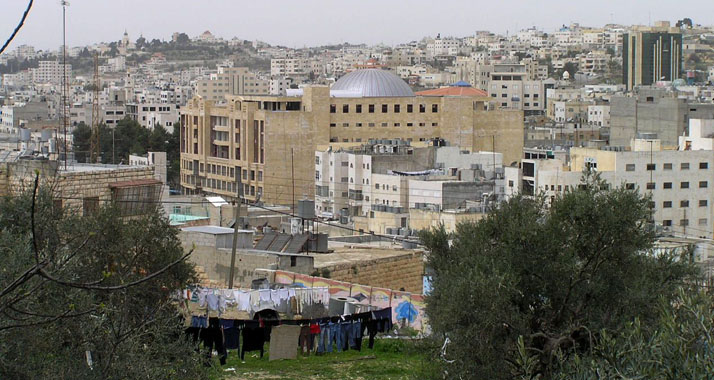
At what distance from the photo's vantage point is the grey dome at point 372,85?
62438 mm

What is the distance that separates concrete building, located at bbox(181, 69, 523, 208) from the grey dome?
0.14 metres

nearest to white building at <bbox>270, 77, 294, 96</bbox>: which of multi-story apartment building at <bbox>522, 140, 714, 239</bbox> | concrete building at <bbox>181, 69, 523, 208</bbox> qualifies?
concrete building at <bbox>181, 69, 523, 208</bbox>

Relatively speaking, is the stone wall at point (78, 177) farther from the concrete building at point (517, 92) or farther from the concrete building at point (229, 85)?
the concrete building at point (229, 85)

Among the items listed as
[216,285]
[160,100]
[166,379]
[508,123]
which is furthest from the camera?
[160,100]

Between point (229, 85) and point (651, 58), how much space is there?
39838 mm

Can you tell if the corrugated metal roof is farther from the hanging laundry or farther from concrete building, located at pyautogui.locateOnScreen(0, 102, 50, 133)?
concrete building, located at pyautogui.locateOnScreen(0, 102, 50, 133)

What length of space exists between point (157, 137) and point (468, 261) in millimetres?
60121

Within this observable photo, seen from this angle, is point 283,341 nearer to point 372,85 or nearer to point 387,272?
point 387,272

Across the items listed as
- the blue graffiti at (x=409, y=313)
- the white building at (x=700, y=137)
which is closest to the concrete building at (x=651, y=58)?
the white building at (x=700, y=137)

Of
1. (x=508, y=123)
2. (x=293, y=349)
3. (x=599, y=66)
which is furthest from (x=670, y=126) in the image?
(x=599, y=66)

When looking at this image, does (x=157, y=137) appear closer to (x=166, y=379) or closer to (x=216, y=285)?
(x=216, y=285)

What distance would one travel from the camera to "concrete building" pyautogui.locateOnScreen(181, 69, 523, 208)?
5600 centimetres

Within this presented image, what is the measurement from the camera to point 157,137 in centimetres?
7044

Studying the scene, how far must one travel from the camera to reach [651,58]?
5010 inches
